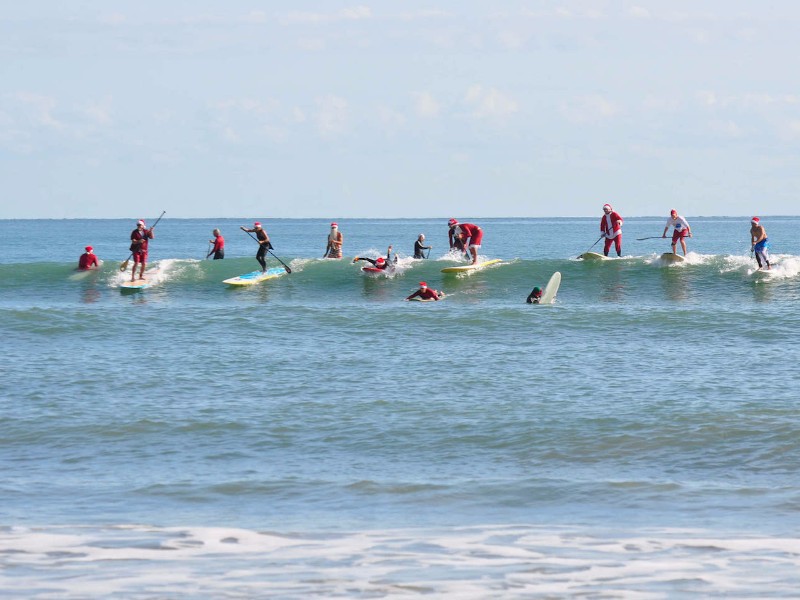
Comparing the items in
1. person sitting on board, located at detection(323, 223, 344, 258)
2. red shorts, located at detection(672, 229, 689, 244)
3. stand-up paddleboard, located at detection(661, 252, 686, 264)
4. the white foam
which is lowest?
the white foam

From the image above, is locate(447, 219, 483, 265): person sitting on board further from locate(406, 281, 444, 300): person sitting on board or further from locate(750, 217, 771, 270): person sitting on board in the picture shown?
locate(750, 217, 771, 270): person sitting on board

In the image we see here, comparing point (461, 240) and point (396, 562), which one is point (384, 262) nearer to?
point (461, 240)

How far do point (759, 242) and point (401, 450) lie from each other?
20.7 metres

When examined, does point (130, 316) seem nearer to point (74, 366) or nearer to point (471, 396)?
point (74, 366)

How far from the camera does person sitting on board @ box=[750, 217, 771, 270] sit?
29828 mm

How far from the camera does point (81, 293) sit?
32781 millimetres

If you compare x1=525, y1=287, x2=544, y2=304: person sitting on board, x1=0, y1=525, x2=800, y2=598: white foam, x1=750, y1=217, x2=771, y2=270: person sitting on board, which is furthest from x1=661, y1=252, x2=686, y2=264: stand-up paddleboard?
x1=0, y1=525, x2=800, y2=598: white foam

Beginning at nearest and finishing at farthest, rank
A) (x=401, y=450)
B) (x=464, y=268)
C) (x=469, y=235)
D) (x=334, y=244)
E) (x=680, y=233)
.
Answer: (x=401, y=450)
(x=680, y=233)
(x=469, y=235)
(x=464, y=268)
(x=334, y=244)

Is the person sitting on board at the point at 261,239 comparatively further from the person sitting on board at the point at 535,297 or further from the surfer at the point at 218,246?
the person sitting on board at the point at 535,297

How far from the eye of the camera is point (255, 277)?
3372cm

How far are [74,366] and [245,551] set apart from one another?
1218 cm

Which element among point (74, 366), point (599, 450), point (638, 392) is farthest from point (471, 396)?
point (74, 366)

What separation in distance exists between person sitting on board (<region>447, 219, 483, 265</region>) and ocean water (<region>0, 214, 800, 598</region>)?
5020 millimetres

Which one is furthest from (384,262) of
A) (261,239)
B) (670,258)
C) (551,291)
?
(670,258)
